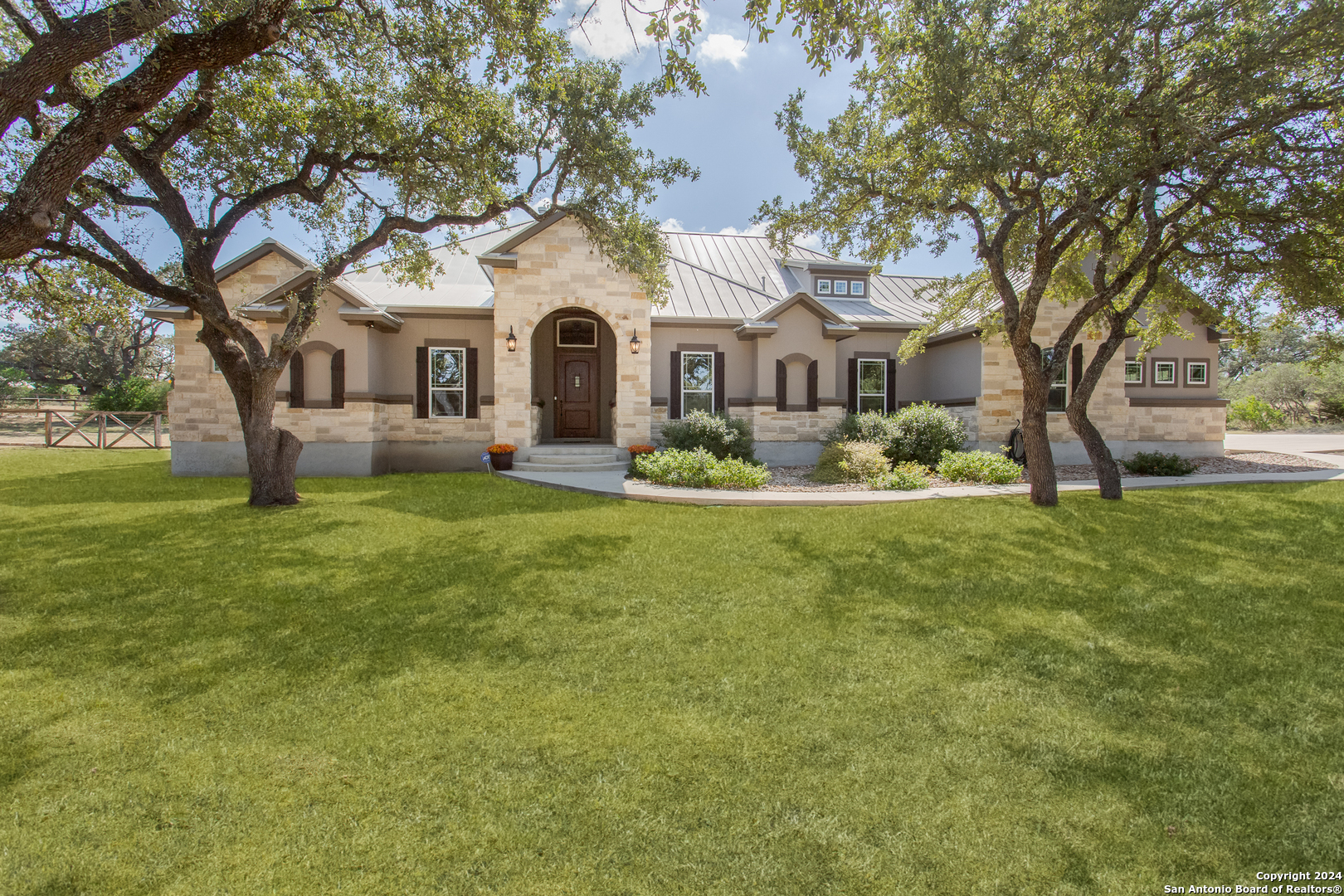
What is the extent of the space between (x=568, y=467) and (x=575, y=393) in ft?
11.8

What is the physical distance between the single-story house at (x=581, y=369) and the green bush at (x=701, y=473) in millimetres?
2470

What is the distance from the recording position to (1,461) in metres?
15.2

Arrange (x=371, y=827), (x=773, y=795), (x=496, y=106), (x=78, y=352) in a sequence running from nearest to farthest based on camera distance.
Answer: (x=371, y=827)
(x=773, y=795)
(x=496, y=106)
(x=78, y=352)

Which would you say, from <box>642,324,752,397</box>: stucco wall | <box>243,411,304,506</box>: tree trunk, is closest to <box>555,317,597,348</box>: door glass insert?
<box>642,324,752,397</box>: stucco wall

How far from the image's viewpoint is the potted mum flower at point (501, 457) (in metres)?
12.8

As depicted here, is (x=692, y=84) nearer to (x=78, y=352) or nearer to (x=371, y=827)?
(x=371, y=827)

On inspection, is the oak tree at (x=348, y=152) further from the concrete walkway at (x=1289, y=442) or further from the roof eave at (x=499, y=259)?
the concrete walkway at (x=1289, y=442)

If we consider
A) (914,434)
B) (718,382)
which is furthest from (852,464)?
(718,382)

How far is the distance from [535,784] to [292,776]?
111 cm

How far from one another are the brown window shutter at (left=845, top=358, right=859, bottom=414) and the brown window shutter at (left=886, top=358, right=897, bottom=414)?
34.1 inches

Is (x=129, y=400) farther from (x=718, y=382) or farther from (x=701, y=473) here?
(x=701, y=473)

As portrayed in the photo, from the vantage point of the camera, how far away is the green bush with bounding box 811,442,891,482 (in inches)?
447

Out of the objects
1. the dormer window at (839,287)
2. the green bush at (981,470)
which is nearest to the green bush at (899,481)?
the green bush at (981,470)

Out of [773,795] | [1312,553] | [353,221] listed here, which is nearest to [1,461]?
[353,221]
